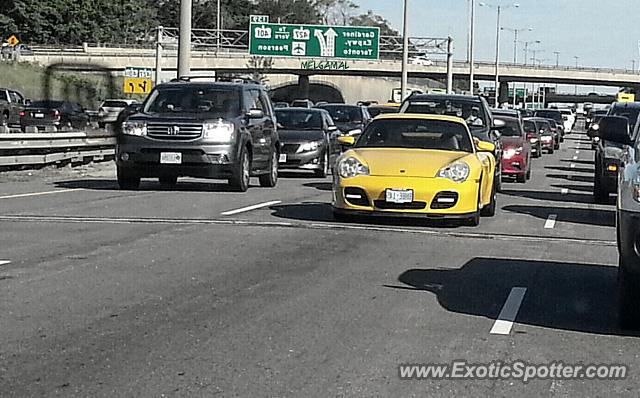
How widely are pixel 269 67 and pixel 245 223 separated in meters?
66.4

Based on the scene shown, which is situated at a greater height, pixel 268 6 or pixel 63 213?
pixel 268 6

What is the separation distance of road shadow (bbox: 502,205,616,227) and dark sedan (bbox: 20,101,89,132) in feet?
99.2

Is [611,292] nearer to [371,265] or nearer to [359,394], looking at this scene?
[371,265]

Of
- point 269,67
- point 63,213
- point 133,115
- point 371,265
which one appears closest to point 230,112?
point 133,115

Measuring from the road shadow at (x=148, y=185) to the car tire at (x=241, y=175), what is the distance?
0.85ft

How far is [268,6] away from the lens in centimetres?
15288

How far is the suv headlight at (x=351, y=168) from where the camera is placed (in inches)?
580

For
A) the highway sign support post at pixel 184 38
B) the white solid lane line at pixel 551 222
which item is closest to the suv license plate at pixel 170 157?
the white solid lane line at pixel 551 222

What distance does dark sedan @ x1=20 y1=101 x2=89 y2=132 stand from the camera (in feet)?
154

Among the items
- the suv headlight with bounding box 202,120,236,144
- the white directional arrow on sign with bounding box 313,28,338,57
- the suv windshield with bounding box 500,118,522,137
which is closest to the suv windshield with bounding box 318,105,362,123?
the suv windshield with bounding box 500,118,522,137

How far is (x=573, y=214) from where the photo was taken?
18.0 meters

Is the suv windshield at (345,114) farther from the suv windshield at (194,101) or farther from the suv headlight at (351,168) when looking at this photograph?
the suv headlight at (351,168)

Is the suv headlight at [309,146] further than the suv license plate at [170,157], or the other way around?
the suv headlight at [309,146]

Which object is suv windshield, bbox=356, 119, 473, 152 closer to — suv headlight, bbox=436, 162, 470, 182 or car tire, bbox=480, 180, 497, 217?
suv headlight, bbox=436, 162, 470, 182
